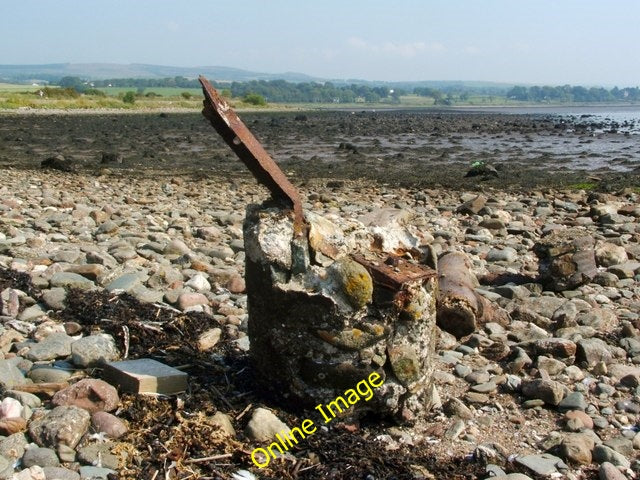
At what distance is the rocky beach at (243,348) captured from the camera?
11.9 feet

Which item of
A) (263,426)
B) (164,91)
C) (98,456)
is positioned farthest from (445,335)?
(164,91)

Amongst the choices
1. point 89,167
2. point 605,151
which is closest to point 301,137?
point 605,151

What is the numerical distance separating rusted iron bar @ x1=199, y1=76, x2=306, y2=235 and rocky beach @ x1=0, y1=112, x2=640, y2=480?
266 millimetres

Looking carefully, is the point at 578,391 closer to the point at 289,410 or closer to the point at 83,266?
the point at 289,410

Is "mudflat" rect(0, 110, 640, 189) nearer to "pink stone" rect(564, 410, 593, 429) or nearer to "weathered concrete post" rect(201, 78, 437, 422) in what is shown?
"pink stone" rect(564, 410, 593, 429)

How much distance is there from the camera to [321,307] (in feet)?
12.6

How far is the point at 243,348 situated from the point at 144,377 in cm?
102

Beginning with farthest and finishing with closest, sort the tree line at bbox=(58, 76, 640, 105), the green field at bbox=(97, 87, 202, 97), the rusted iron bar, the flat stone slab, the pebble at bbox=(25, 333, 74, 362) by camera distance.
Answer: the tree line at bbox=(58, 76, 640, 105)
the green field at bbox=(97, 87, 202, 97)
the pebble at bbox=(25, 333, 74, 362)
the flat stone slab
the rusted iron bar

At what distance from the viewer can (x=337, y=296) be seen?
3.83 m

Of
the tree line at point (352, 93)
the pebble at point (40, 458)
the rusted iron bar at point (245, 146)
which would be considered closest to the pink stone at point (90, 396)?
the pebble at point (40, 458)

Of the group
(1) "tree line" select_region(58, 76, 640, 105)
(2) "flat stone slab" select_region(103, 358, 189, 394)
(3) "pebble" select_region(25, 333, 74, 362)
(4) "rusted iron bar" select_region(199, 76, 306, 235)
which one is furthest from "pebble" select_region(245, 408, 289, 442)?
(1) "tree line" select_region(58, 76, 640, 105)

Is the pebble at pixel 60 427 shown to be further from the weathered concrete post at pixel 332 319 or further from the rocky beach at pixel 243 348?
the weathered concrete post at pixel 332 319

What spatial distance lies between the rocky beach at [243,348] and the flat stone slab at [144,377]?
0.05 metres

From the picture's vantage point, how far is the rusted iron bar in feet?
12.3
